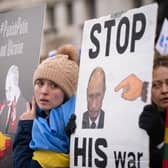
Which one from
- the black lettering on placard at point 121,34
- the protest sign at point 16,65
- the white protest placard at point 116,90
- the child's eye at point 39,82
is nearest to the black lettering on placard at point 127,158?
the white protest placard at point 116,90

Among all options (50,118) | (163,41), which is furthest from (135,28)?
(50,118)

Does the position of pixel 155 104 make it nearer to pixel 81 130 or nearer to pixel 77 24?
pixel 81 130

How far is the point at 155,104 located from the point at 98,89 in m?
0.31

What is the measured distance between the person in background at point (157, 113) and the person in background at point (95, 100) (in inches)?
10.7

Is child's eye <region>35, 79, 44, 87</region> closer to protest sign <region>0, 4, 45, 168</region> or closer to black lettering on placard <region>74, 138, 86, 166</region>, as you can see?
protest sign <region>0, 4, 45, 168</region>

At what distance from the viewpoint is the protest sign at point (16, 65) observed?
3945 mm

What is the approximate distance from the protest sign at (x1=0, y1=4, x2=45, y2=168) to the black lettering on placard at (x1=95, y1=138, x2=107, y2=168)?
0.90 meters

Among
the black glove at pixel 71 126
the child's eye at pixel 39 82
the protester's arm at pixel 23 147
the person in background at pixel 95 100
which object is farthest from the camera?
the child's eye at pixel 39 82

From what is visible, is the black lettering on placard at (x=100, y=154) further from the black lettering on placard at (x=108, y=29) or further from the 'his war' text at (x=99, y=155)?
the black lettering on placard at (x=108, y=29)

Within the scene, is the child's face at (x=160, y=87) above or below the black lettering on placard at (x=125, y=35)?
below

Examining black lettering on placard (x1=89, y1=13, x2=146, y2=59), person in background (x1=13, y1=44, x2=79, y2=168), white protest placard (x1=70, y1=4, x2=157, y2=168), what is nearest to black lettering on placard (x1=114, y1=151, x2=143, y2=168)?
white protest placard (x1=70, y1=4, x2=157, y2=168)

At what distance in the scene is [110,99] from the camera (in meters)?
3.14

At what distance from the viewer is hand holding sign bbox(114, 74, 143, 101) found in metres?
3.02

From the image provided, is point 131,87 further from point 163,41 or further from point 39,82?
point 39,82
